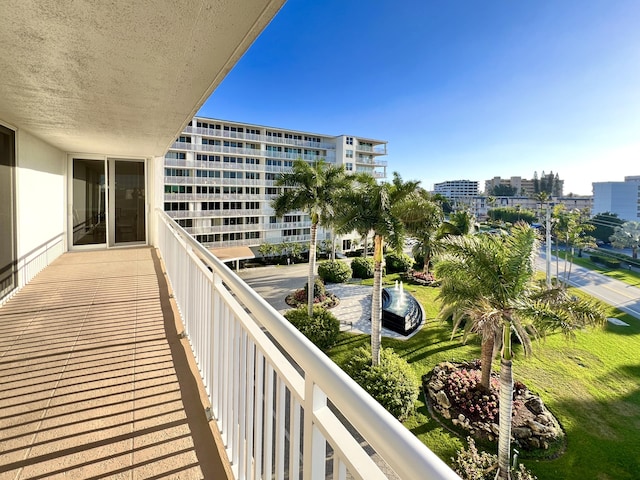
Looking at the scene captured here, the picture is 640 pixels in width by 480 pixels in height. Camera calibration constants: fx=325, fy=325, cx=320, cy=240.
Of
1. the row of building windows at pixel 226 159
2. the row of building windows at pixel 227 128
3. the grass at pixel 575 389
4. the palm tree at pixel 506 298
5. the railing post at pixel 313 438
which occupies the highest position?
the row of building windows at pixel 227 128

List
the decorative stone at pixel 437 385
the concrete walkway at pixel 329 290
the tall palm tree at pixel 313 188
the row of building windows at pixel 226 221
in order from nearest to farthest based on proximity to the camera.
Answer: the decorative stone at pixel 437 385
the tall palm tree at pixel 313 188
the concrete walkway at pixel 329 290
the row of building windows at pixel 226 221

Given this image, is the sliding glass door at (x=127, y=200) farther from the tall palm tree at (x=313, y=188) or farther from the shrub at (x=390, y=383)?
the tall palm tree at (x=313, y=188)

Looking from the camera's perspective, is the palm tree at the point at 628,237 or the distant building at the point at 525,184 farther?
the distant building at the point at 525,184

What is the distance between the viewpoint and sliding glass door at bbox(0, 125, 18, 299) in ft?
14.7

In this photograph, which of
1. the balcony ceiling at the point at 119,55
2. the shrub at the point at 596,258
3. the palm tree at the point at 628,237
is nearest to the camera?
the balcony ceiling at the point at 119,55

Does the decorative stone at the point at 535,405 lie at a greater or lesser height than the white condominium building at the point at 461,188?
lesser

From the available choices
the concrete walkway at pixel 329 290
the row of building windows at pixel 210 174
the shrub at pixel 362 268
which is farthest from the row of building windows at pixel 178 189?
the shrub at pixel 362 268

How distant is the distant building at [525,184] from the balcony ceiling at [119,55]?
350 feet

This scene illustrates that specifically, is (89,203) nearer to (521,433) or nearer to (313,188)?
(313,188)

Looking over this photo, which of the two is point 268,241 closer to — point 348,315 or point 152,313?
point 348,315

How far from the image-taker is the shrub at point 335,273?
21.9m

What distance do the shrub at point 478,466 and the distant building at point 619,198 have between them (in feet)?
247

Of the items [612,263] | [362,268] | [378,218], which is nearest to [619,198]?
[612,263]

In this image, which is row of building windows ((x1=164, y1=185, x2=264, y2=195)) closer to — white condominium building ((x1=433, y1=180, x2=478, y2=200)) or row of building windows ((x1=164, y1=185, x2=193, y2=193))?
row of building windows ((x1=164, y1=185, x2=193, y2=193))
